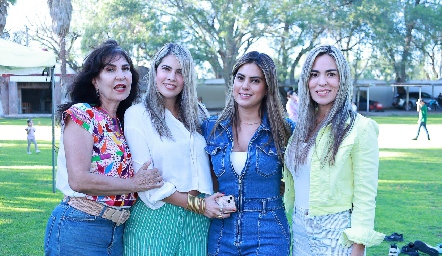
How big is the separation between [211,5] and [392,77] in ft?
75.1

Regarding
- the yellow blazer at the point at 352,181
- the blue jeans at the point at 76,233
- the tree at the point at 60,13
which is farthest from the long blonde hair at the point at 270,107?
the tree at the point at 60,13

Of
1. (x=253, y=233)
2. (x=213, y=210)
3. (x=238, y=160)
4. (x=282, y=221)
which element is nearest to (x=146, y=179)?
(x=213, y=210)

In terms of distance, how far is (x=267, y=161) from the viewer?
294 cm

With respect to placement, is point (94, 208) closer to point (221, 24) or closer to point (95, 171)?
point (95, 171)

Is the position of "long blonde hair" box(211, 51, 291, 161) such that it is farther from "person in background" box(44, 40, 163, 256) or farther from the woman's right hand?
"person in background" box(44, 40, 163, 256)

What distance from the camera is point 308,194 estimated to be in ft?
9.12

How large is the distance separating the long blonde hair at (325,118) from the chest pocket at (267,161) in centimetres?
8

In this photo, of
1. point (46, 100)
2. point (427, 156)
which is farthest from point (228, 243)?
point (46, 100)

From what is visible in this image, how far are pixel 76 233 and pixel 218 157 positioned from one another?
33.3 inches

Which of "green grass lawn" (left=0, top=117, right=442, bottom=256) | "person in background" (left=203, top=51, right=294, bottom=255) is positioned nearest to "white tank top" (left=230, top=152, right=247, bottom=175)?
"person in background" (left=203, top=51, right=294, bottom=255)

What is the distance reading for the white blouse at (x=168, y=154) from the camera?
2877mm

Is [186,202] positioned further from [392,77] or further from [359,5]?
[392,77]

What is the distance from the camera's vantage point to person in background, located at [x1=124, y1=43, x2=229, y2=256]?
114 inches

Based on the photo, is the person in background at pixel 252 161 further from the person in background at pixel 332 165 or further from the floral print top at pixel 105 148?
the floral print top at pixel 105 148
